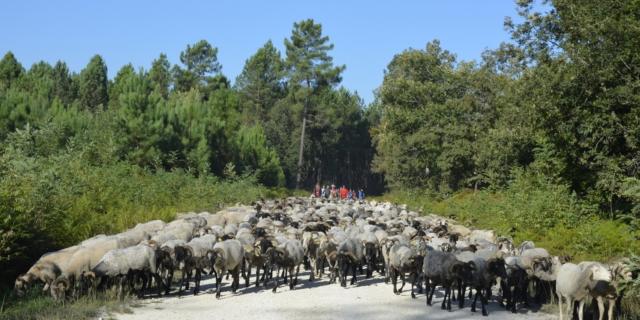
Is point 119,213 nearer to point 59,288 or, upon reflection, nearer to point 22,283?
point 22,283

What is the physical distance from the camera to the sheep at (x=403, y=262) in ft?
51.9

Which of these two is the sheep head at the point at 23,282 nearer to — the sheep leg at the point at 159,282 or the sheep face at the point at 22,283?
the sheep face at the point at 22,283

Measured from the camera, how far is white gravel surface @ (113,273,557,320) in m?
13.4

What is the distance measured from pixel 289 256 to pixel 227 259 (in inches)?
69.7

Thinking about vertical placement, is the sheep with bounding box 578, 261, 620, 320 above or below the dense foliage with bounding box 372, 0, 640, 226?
below

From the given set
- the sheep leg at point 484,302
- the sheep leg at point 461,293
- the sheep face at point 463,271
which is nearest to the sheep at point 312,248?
the sheep leg at point 461,293

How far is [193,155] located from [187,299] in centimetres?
3523

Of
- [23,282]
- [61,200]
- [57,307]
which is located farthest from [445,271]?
[61,200]

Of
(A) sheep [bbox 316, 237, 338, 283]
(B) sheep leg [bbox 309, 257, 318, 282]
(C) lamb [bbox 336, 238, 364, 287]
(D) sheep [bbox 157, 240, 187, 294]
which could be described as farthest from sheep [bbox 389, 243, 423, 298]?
(D) sheep [bbox 157, 240, 187, 294]

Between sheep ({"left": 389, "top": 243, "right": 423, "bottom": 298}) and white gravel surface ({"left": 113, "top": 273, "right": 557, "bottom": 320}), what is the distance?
0.41 m

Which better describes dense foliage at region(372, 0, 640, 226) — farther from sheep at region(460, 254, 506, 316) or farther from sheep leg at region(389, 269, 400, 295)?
sheep leg at region(389, 269, 400, 295)

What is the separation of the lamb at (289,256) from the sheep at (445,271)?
11.9 feet

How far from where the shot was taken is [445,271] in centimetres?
1434

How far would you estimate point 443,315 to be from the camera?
44.9 feet
